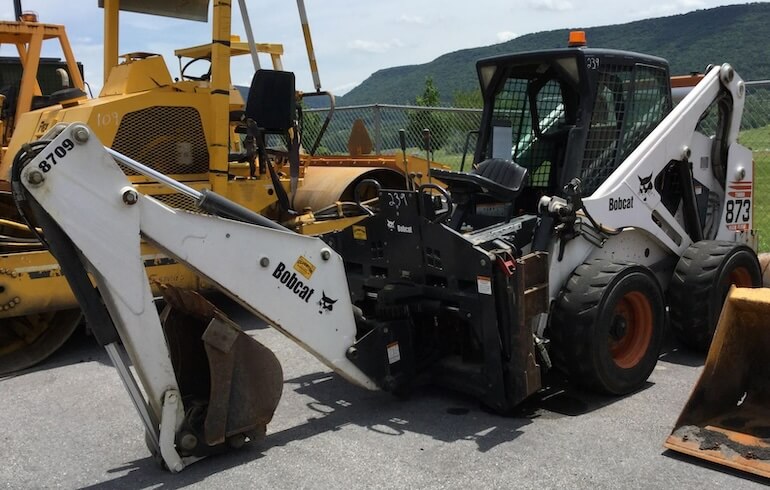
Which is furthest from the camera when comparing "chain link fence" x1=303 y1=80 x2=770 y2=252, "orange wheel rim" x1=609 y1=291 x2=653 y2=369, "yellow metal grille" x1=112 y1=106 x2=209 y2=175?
A: "chain link fence" x1=303 y1=80 x2=770 y2=252

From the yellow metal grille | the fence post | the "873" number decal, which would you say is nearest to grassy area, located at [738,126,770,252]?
the "873" number decal

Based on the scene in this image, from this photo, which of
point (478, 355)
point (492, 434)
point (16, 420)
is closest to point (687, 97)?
point (478, 355)

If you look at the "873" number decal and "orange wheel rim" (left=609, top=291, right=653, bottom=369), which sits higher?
the "873" number decal

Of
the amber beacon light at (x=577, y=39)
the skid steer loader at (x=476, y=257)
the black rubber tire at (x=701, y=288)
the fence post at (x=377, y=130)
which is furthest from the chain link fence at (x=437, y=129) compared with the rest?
the amber beacon light at (x=577, y=39)

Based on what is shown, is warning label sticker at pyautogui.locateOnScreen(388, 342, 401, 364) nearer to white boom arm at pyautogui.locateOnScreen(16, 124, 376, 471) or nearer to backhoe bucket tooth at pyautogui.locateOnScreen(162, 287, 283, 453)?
white boom arm at pyautogui.locateOnScreen(16, 124, 376, 471)

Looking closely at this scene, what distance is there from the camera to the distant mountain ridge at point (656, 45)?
312ft

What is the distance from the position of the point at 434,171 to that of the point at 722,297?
217 centimetres

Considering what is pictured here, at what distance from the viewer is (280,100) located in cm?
647

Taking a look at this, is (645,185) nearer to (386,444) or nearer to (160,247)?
(386,444)

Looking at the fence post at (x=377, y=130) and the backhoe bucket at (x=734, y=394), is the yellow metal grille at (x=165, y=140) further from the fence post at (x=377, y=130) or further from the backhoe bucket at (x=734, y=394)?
the fence post at (x=377, y=130)

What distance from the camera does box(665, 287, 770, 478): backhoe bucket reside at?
3523 mm

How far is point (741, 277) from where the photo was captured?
5.32 metres

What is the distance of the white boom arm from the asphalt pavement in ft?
1.53

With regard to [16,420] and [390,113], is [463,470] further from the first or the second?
[390,113]
